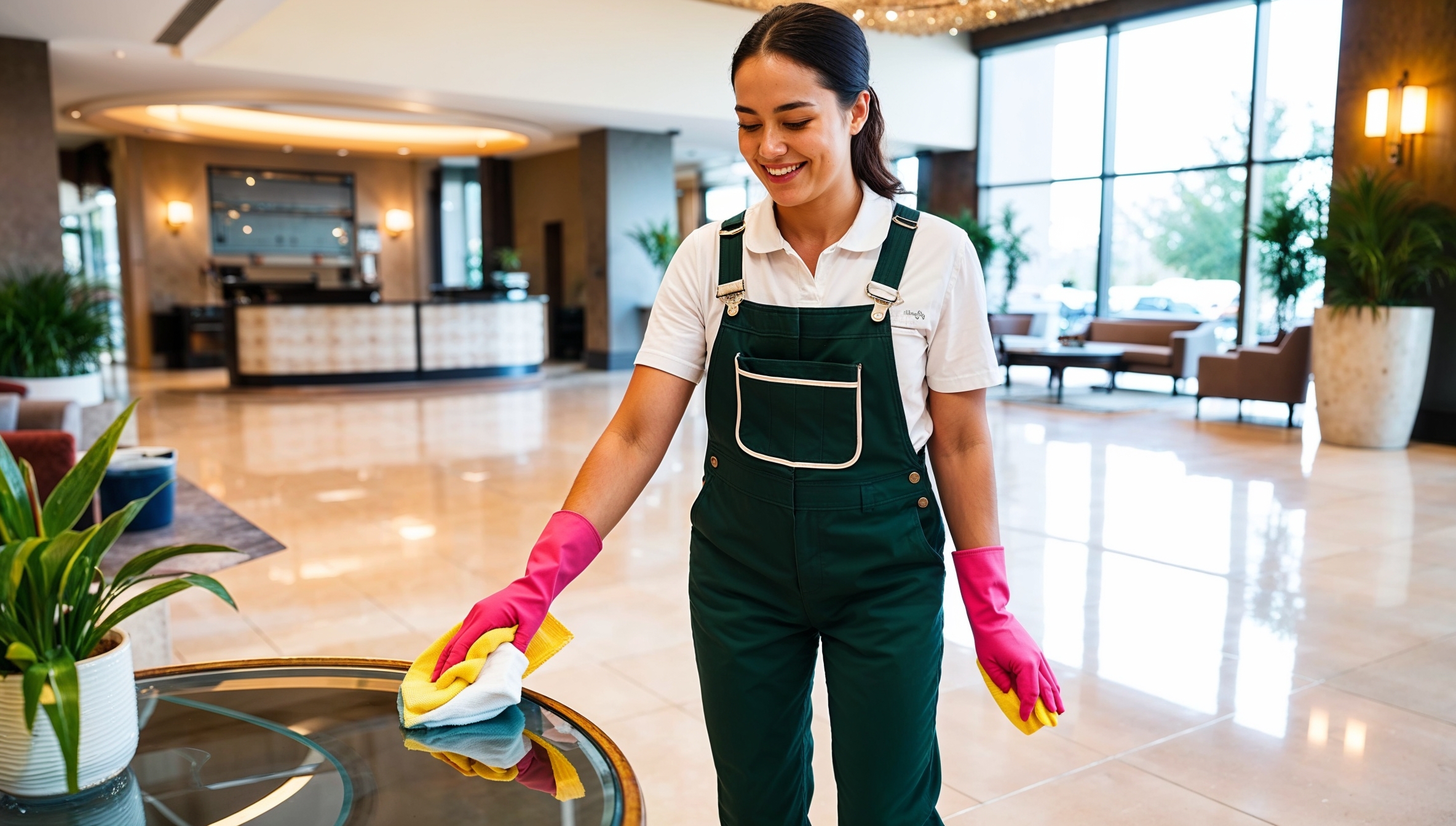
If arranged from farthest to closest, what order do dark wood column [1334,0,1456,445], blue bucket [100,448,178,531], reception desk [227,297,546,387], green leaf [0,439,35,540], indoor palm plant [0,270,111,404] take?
reception desk [227,297,546,387] < indoor palm plant [0,270,111,404] < dark wood column [1334,0,1456,445] < blue bucket [100,448,178,531] < green leaf [0,439,35,540]

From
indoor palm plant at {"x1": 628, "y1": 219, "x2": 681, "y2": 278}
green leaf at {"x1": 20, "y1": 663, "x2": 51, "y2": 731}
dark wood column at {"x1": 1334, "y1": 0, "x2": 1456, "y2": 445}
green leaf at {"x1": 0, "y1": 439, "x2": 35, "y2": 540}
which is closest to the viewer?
green leaf at {"x1": 20, "y1": 663, "x2": 51, "y2": 731}

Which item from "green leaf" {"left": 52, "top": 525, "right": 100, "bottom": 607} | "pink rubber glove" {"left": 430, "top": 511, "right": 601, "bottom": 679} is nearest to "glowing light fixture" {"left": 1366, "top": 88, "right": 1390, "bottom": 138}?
"pink rubber glove" {"left": 430, "top": 511, "right": 601, "bottom": 679}

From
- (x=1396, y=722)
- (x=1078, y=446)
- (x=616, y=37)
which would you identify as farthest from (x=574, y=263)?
(x=1396, y=722)

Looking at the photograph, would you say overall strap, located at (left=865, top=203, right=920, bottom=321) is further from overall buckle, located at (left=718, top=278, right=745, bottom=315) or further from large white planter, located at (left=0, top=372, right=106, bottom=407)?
large white planter, located at (left=0, top=372, right=106, bottom=407)

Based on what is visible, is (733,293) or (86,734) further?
(733,293)

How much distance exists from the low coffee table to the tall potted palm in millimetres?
2558

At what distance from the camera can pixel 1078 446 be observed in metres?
7.83

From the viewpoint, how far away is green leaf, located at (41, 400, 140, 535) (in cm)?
120

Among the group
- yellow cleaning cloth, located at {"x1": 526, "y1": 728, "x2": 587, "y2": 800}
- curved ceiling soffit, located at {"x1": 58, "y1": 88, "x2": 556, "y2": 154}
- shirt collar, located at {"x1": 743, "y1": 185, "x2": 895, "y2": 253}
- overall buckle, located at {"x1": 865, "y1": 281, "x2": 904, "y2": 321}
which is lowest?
yellow cleaning cloth, located at {"x1": 526, "y1": 728, "x2": 587, "y2": 800}

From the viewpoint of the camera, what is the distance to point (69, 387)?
8.50 meters

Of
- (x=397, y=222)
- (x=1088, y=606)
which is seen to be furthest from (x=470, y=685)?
(x=397, y=222)

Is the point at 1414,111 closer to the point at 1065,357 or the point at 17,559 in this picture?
the point at 1065,357

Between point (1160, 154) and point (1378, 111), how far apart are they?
168 inches

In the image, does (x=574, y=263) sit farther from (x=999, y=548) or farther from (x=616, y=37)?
(x=999, y=548)
